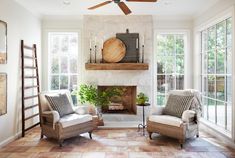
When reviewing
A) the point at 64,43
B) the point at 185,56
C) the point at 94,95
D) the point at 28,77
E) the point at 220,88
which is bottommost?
the point at 94,95

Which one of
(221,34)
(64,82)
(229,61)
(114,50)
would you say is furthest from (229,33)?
(64,82)

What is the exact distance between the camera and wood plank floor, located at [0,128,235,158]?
3.75 meters

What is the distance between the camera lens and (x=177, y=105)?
4684 mm

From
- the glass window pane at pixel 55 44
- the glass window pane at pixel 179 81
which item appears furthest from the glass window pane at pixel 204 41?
the glass window pane at pixel 55 44

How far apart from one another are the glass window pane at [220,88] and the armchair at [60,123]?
8.69 ft

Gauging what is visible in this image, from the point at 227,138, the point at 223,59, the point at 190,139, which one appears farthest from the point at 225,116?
the point at 223,59

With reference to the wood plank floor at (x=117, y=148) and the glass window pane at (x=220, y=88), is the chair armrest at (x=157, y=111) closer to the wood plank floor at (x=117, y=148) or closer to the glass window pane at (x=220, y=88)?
the wood plank floor at (x=117, y=148)

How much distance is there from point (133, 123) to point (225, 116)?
7.06 feet

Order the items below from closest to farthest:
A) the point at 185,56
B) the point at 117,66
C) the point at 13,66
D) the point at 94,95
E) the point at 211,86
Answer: the point at 13,66 < the point at 211,86 < the point at 94,95 < the point at 117,66 < the point at 185,56

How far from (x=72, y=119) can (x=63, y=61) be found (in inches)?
96.8

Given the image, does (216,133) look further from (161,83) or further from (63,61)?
(63,61)

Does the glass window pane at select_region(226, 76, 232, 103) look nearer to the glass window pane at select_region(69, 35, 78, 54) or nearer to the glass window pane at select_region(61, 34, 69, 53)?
the glass window pane at select_region(69, 35, 78, 54)

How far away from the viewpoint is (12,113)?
14.9 ft

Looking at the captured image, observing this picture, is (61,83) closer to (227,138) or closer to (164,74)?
(164,74)
